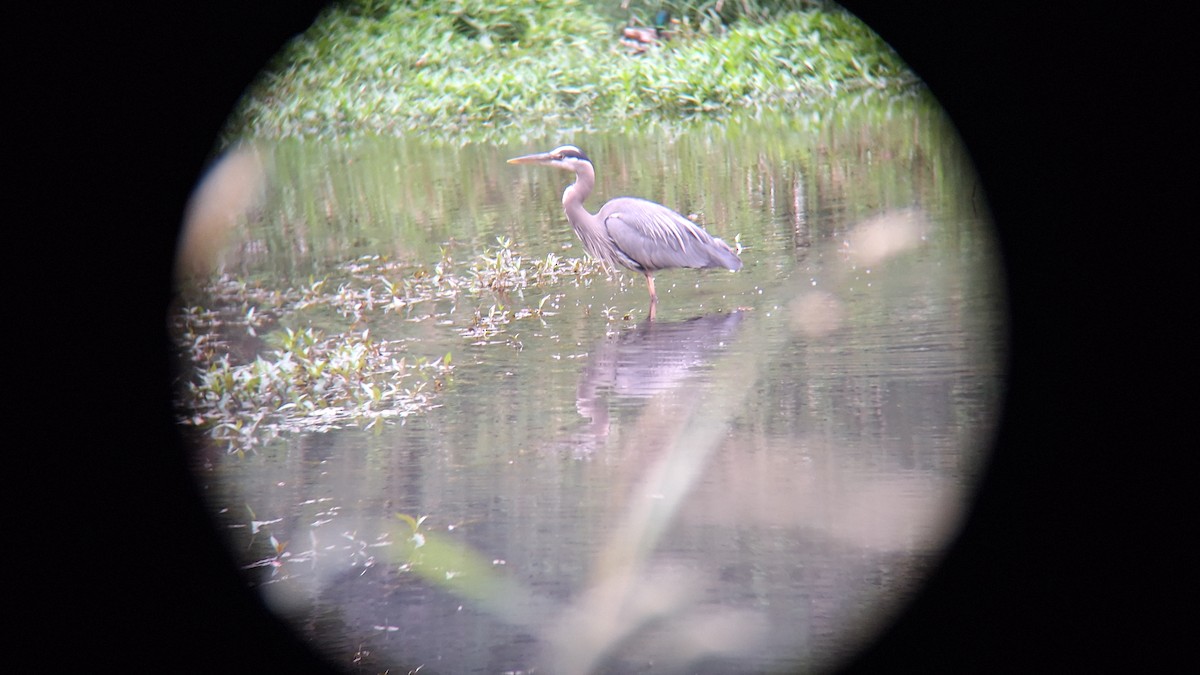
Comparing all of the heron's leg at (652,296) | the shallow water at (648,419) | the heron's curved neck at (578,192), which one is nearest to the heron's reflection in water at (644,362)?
the shallow water at (648,419)

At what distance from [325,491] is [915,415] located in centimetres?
168

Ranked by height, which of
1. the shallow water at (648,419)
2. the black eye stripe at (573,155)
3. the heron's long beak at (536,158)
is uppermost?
the black eye stripe at (573,155)

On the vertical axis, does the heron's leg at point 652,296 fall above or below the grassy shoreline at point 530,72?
below

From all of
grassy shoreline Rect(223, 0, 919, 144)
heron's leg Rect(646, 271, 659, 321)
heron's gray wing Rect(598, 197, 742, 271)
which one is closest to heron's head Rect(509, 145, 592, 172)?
grassy shoreline Rect(223, 0, 919, 144)

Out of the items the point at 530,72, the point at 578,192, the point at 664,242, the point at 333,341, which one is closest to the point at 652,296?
the point at 664,242

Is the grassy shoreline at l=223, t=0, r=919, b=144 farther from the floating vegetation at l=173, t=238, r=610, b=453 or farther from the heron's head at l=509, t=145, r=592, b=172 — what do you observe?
the floating vegetation at l=173, t=238, r=610, b=453

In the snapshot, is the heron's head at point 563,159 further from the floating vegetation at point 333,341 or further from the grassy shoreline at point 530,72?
the floating vegetation at point 333,341

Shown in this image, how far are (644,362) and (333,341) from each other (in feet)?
3.59

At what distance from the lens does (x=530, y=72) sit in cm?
416

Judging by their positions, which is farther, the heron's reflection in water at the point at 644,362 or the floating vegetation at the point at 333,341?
the floating vegetation at the point at 333,341

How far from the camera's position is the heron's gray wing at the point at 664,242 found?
4.35 metres

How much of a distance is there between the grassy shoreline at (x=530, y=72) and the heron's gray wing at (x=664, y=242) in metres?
0.39

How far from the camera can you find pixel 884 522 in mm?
2996

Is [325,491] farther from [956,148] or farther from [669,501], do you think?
[956,148]
